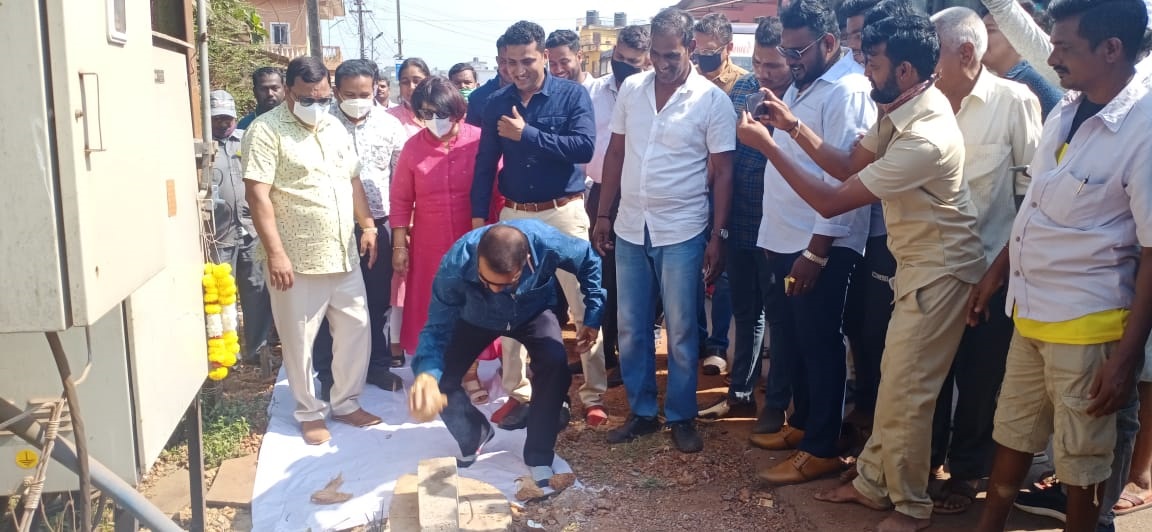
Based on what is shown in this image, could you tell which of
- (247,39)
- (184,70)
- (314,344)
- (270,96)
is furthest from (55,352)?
(247,39)

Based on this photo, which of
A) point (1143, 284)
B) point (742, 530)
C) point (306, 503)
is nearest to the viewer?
point (1143, 284)

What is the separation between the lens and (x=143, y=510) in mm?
2162

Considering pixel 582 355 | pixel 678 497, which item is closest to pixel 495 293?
pixel 582 355

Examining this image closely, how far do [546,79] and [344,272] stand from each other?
1.46 meters

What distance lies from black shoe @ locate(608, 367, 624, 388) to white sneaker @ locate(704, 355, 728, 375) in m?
0.55

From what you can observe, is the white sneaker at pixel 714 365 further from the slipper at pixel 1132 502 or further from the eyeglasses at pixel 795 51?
the slipper at pixel 1132 502

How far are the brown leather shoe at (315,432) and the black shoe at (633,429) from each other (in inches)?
58.1

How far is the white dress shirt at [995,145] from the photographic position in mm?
3145

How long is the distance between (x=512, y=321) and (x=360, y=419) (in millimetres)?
1310

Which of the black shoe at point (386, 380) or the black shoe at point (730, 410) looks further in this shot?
the black shoe at point (386, 380)

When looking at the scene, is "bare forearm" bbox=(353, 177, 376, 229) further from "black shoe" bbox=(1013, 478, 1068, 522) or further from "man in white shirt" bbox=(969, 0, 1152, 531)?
"black shoe" bbox=(1013, 478, 1068, 522)

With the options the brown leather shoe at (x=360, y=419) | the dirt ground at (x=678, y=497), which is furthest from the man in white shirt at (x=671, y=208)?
the brown leather shoe at (x=360, y=419)

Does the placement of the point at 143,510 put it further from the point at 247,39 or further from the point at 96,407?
the point at 247,39

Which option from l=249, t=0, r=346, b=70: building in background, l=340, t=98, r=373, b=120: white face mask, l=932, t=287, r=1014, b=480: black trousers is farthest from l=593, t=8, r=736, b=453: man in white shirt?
l=249, t=0, r=346, b=70: building in background
